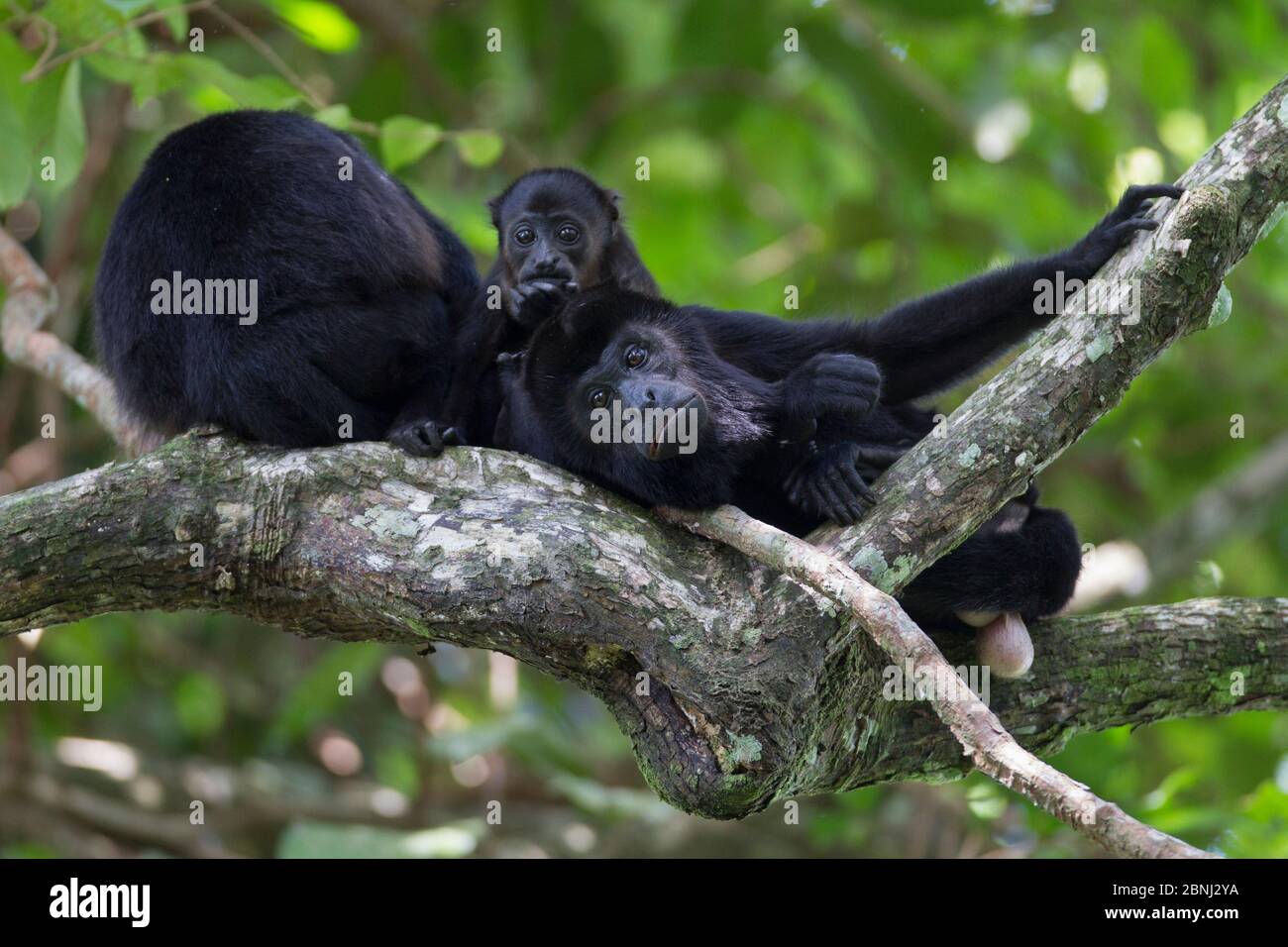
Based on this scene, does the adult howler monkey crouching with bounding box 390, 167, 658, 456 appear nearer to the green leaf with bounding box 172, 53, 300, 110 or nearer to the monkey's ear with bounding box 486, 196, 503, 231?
the monkey's ear with bounding box 486, 196, 503, 231

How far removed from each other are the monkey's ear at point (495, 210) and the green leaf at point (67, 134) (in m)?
1.62

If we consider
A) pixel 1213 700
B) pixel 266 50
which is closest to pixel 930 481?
pixel 1213 700

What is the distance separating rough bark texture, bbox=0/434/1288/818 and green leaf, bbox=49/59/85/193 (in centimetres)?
165

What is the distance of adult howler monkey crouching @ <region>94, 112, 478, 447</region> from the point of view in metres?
4.35

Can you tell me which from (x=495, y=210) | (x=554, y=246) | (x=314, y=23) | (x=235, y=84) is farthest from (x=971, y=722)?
(x=314, y=23)

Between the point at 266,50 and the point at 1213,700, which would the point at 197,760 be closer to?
the point at 266,50

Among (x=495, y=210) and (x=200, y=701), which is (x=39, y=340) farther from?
(x=200, y=701)

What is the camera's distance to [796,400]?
4266 millimetres

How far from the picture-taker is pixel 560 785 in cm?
691

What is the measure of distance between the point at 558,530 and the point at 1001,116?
5.82 metres

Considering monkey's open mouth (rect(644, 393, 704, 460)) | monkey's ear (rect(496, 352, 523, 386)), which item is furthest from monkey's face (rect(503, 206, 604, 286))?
monkey's open mouth (rect(644, 393, 704, 460))

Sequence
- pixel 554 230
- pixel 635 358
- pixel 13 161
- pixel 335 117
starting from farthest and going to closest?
1. pixel 554 230
2. pixel 335 117
3. pixel 13 161
4. pixel 635 358

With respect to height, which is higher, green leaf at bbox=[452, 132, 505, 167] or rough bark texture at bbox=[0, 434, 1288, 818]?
green leaf at bbox=[452, 132, 505, 167]

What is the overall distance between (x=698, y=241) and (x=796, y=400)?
5.94 meters
